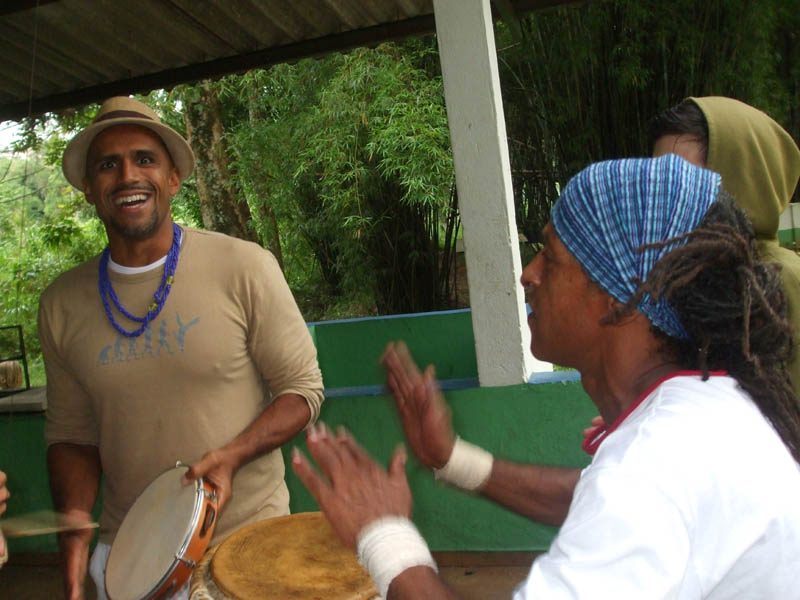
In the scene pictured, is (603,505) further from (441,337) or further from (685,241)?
(441,337)

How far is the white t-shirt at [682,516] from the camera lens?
2.99ft

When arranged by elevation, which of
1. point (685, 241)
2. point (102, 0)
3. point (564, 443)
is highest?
point (102, 0)

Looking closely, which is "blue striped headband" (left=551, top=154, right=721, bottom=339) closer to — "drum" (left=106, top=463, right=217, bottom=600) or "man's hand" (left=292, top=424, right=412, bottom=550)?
"man's hand" (left=292, top=424, right=412, bottom=550)

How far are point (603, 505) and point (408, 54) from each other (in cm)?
687

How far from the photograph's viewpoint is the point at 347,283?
8203 millimetres

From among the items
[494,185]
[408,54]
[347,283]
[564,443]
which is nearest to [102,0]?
[494,185]

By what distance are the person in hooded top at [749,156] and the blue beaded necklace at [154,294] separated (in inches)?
56.0

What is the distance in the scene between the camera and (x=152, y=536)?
1909 millimetres

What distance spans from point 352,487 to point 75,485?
1.36 meters

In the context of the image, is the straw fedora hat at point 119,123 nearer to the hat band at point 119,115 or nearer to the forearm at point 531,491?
the hat band at point 119,115

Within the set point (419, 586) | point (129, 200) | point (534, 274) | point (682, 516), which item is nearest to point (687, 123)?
point (534, 274)

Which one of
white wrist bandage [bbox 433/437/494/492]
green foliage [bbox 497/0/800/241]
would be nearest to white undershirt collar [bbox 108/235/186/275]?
white wrist bandage [bbox 433/437/494/492]

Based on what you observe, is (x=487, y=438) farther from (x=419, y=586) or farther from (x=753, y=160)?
(x=419, y=586)

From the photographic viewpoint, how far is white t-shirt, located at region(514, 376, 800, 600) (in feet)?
2.99
